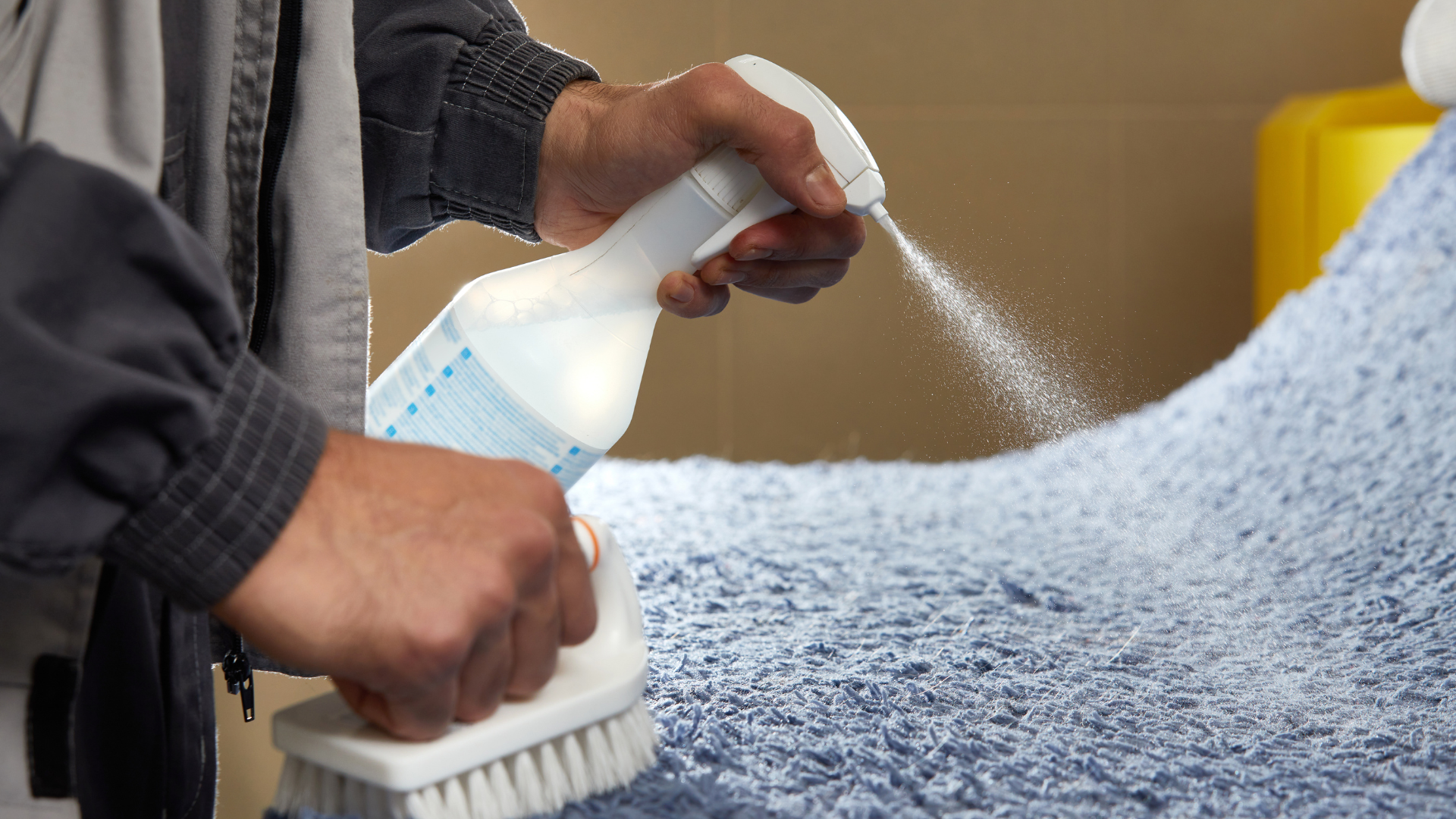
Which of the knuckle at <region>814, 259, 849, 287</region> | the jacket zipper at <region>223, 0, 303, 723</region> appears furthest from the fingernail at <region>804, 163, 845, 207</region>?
the jacket zipper at <region>223, 0, 303, 723</region>

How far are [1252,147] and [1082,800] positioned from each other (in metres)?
1.92

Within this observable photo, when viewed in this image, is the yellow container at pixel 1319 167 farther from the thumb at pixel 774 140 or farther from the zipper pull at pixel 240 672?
the zipper pull at pixel 240 672

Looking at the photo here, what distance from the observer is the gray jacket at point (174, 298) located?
0.91ft

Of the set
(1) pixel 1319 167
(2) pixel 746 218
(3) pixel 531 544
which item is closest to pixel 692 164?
(2) pixel 746 218

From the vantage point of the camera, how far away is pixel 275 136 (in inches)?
18.6

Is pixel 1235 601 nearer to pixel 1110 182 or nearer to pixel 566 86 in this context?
pixel 566 86

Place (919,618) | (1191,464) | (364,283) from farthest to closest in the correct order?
(1191,464) → (919,618) → (364,283)

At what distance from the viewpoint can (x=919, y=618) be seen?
643mm

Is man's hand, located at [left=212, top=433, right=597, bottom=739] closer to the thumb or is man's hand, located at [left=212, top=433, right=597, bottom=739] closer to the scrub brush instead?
the scrub brush

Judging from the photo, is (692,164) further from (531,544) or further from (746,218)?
(531,544)

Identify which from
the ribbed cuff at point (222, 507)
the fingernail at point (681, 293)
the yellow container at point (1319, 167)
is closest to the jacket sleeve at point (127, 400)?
the ribbed cuff at point (222, 507)

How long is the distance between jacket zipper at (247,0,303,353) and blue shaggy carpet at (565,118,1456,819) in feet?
0.87

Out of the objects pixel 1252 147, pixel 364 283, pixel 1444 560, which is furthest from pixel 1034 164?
pixel 364 283

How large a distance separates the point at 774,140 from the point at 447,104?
22 cm
